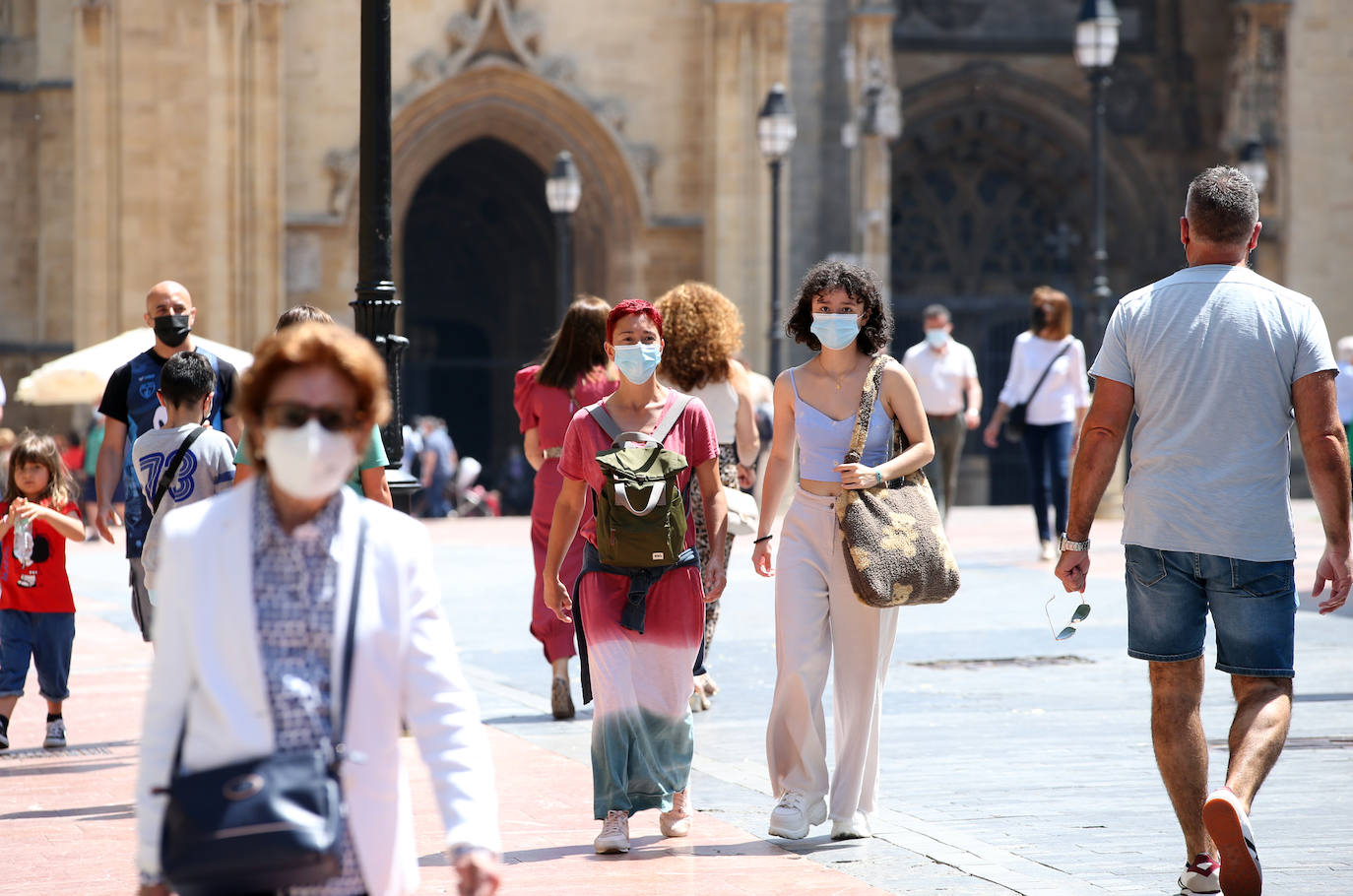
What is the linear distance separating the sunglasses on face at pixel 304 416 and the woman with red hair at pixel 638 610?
9.20ft

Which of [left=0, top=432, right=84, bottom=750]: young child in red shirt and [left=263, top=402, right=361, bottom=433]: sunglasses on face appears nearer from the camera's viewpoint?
[left=263, top=402, right=361, bottom=433]: sunglasses on face

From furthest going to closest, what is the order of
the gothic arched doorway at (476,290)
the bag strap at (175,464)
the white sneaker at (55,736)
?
the gothic arched doorway at (476,290) < the white sneaker at (55,736) < the bag strap at (175,464)

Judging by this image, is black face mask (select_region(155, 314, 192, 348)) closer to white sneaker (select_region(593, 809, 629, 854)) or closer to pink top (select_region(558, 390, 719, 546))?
pink top (select_region(558, 390, 719, 546))

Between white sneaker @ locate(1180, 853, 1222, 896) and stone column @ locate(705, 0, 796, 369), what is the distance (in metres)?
19.4

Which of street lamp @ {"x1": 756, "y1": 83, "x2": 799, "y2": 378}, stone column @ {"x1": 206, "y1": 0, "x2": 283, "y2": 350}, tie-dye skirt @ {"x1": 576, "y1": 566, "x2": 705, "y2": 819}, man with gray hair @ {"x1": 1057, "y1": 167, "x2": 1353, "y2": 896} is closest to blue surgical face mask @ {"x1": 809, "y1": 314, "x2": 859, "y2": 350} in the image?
tie-dye skirt @ {"x1": 576, "y1": 566, "x2": 705, "y2": 819}

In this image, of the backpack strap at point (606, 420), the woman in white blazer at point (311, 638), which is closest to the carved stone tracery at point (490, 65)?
the backpack strap at point (606, 420)

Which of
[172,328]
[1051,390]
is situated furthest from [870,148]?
[172,328]

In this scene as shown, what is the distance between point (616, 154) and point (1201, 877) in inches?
796

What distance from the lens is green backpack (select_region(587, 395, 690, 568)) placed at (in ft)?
18.7

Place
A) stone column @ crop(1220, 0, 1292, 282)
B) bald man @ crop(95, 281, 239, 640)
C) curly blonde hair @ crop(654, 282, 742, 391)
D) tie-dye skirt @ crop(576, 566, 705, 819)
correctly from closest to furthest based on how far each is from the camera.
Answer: tie-dye skirt @ crop(576, 566, 705, 819) → bald man @ crop(95, 281, 239, 640) → curly blonde hair @ crop(654, 282, 742, 391) → stone column @ crop(1220, 0, 1292, 282)

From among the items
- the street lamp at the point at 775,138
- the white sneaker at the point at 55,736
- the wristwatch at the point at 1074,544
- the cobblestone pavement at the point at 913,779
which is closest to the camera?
the wristwatch at the point at 1074,544

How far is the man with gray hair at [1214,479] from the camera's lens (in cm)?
485

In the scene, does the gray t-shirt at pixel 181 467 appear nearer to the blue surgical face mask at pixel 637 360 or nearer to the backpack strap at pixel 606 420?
the backpack strap at pixel 606 420

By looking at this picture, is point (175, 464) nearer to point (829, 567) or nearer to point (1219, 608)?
point (829, 567)
